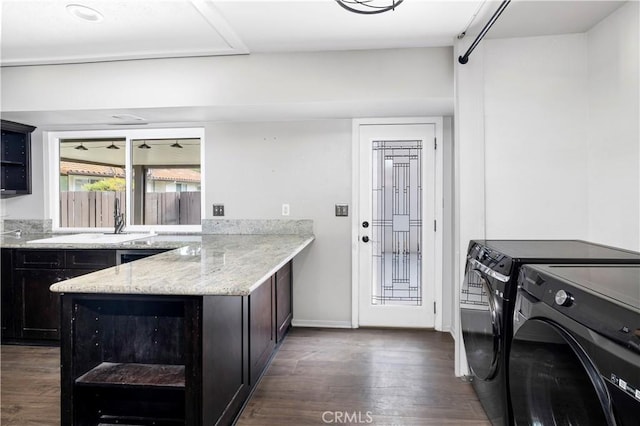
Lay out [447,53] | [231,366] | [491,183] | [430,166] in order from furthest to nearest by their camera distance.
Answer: [430,166], [447,53], [491,183], [231,366]

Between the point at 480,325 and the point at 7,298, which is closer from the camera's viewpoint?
the point at 480,325

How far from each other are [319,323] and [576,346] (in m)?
2.63

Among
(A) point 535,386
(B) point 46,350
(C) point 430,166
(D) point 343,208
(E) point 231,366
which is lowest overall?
(B) point 46,350

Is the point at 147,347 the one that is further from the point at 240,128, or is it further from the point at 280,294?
the point at 240,128

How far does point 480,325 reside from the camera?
194 cm

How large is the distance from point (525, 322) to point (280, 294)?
1948mm

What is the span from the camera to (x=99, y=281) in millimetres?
1577

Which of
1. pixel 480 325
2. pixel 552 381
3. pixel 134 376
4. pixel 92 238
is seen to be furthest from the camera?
pixel 92 238

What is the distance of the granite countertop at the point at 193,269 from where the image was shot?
1493 millimetres

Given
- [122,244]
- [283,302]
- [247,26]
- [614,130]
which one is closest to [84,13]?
[247,26]

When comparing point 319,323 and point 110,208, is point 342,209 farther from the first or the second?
point 110,208

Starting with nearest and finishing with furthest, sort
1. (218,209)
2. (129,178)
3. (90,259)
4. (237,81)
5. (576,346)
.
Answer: (576,346)
(237,81)
(90,259)
(218,209)
(129,178)

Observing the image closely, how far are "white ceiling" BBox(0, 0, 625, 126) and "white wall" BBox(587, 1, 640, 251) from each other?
161mm

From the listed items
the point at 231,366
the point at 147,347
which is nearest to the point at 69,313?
the point at 147,347
